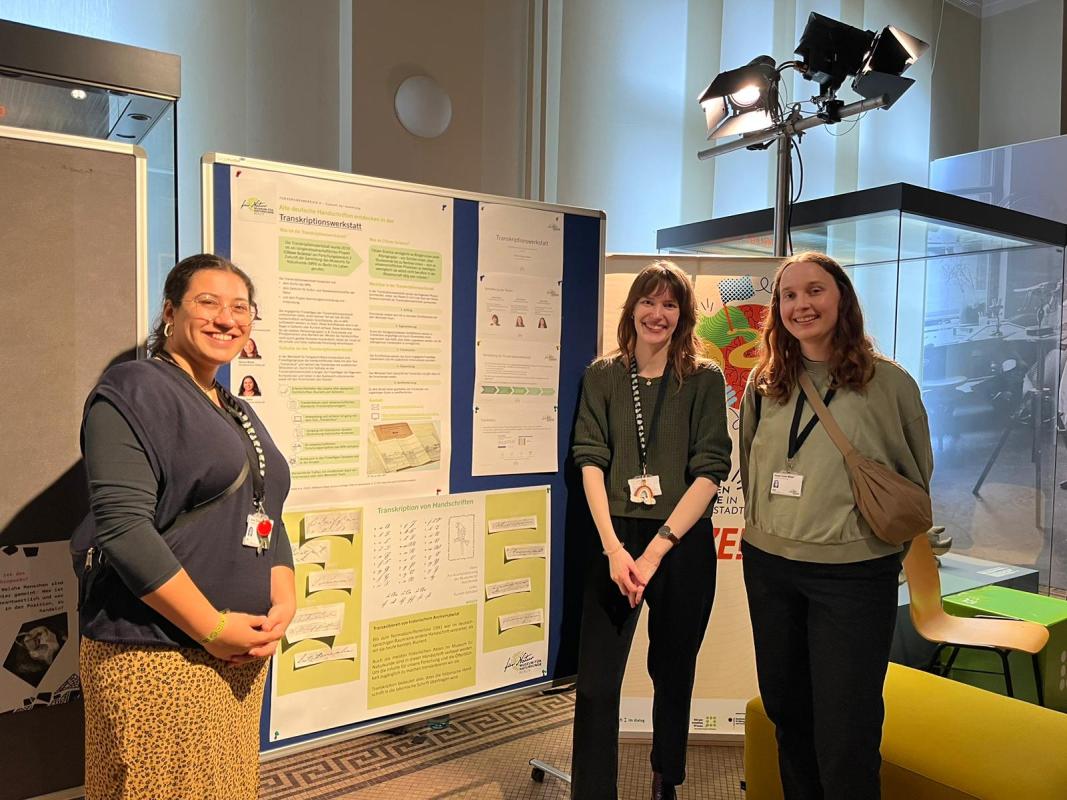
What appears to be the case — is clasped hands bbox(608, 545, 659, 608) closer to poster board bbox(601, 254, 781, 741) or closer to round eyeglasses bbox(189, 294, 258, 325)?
poster board bbox(601, 254, 781, 741)

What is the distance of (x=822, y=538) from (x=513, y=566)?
959 millimetres

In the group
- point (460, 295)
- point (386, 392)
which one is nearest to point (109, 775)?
point (386, 392)

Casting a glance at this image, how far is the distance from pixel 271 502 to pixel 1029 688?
2901mm

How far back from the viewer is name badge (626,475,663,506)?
6.74 ft

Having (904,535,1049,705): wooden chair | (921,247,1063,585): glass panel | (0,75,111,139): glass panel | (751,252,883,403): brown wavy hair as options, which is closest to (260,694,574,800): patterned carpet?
(904,535,1049,705): wooden chair

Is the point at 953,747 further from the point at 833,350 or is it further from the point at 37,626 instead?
the point at 37,626

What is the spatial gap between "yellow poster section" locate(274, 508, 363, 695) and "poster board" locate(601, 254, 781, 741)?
1.04 m

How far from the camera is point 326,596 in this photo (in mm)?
2045

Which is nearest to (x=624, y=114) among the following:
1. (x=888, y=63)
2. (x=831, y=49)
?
(x=831, y=49)

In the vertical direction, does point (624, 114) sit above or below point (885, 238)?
above

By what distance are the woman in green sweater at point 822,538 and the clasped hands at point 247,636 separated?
3.52ft

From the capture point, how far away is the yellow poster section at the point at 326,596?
1997 mm

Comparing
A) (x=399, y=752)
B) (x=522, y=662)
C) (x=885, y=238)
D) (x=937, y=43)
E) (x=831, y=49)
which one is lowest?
(x=399, y=752)

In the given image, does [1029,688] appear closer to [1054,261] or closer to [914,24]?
[1054,261]
